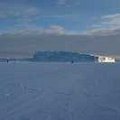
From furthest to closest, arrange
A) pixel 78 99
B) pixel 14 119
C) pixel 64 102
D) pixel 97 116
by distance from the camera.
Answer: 1. pixel 78 99
2. pixel 64 102
3. pixel 97 116
4. pixel 14 119

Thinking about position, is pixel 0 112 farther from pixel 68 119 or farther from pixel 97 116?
pixel 97 116

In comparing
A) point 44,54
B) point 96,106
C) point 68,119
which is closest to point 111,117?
point 68,119

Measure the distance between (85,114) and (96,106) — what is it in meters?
1.57

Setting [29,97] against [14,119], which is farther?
[29,97]

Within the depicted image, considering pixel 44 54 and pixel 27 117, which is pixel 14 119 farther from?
pixel 44 54

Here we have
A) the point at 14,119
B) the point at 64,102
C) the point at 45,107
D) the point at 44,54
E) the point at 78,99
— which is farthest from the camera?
the point at 44,54

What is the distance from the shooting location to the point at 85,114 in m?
9.84

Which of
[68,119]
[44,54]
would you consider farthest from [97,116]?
[44,54]

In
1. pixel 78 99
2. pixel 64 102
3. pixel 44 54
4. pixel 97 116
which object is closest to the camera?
pixel 97 116

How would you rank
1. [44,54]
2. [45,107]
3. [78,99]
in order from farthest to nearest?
1. [44,54]
2. [78,99]
3. [45,107]

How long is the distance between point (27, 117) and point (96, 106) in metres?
2.86

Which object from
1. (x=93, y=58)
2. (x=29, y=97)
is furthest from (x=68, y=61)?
(x=29, y=97)

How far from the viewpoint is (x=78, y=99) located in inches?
520

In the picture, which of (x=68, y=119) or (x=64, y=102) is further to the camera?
(x=64, y=102)
